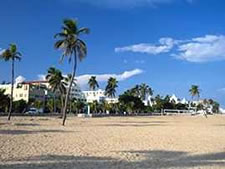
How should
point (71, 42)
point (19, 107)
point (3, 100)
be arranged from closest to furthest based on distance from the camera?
1. point (71, 42)
2. point (3, 100)
3. point (19, 107)

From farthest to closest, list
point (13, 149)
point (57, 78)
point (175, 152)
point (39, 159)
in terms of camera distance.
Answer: point (57, 78) < point (175, 152) < point (13, 149) < point (39, 159)

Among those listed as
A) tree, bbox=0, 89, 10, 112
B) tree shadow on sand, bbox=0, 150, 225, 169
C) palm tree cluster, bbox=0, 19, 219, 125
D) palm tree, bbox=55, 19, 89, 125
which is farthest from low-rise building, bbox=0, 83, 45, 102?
tree shadow on sand, bbox=0, 150, 225, 169

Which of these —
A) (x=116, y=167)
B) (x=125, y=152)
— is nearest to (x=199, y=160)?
(x=125, y=152)

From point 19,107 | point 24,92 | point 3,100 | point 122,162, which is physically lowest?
point 122,162

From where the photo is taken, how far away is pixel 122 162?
12.2m

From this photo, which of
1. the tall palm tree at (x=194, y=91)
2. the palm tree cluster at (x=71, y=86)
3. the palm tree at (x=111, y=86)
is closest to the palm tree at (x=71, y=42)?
the palm tree cluster at (x=71, y=86)

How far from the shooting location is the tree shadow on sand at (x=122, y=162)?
1098 cm

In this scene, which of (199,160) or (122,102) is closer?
(199,160)

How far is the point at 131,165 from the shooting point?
11.7 meters

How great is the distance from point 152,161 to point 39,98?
13063 cm

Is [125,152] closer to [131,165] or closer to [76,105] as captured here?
[131,165]

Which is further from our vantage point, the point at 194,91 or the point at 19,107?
the point at 194,91

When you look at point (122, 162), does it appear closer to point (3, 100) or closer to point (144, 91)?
point (3, 100)

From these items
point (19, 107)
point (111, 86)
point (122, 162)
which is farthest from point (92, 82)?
point (122, 162)
